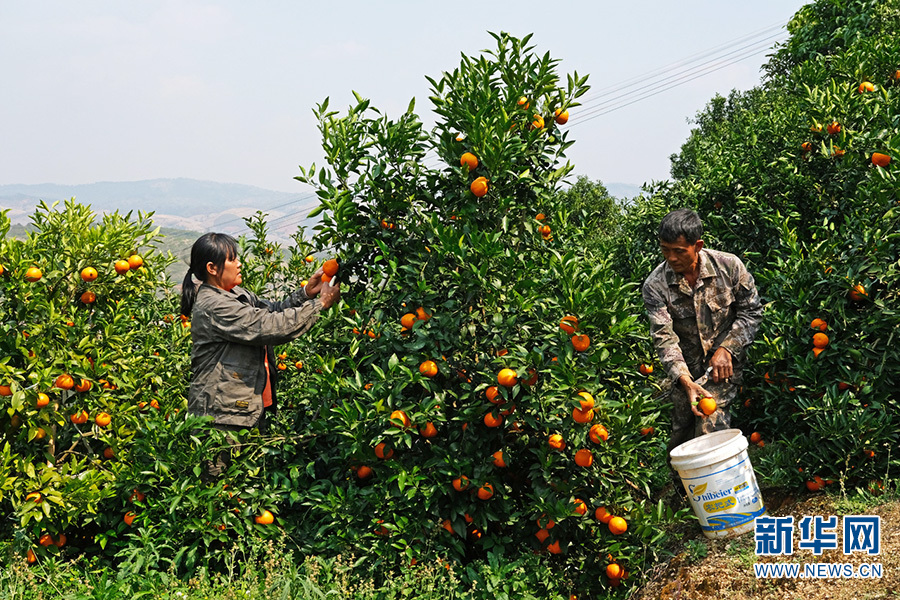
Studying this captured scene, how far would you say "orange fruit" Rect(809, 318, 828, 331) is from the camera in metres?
3.32

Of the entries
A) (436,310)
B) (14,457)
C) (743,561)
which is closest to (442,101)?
(436,310)

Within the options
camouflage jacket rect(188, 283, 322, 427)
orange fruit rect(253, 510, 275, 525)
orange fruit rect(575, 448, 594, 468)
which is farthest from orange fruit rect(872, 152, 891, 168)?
orange fruit rect(253, 510, 275, 525)

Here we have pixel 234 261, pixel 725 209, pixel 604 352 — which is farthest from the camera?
pixel 725 209

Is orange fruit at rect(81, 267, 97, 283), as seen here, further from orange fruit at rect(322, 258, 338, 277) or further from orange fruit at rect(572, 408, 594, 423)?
orange fruit at rect(572, 408, 594, 423)

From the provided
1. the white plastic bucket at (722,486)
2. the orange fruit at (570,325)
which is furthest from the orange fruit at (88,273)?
the white plastic bucket at (722,486)

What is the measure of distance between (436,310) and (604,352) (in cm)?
72

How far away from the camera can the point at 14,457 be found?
344cm

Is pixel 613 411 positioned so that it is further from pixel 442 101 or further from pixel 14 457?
pixel 14 457

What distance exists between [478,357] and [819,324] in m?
1.68

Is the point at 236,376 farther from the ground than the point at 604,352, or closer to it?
closer to it

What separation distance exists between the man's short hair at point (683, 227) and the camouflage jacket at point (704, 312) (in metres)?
0.23

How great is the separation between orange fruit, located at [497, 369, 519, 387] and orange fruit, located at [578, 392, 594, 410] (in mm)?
257

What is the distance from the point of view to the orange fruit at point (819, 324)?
3316 mm

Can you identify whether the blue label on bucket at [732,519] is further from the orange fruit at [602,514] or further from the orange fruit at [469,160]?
the orange fruit at [469,160]
